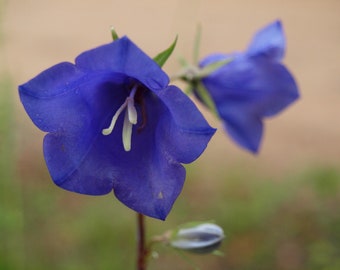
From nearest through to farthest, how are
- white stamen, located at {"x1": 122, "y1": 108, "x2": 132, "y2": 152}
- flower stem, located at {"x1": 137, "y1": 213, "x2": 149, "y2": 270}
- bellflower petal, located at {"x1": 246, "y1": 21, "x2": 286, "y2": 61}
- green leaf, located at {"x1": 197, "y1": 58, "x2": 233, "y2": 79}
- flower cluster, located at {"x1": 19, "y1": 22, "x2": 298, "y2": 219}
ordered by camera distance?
flower cluster, located at {"x1": 19, "y1": 22, "x2": 298, "y2": 219} → white stamen, located at {"x1": 122, "y1": 108, "x2": 132, "y2": 152} → flower stem, located at {"x1": 137, "y1": 213, "x2": 149, "y2": 270} → green leaf, located at {"x1": 197, "y1": 58, "x2": 233, "y2": 79} → bellflower petal, located at {"x1": 246, "y1": 21, "x2": 286, "y2": 61}

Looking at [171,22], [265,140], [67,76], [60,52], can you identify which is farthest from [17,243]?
[171,22]

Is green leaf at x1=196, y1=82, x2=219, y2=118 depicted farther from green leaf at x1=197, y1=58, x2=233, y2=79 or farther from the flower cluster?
the flower cluster

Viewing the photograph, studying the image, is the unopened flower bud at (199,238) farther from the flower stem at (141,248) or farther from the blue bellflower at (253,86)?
the blue bellflower at (253,86)

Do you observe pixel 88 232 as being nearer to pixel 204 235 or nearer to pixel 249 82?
pixel 249 82

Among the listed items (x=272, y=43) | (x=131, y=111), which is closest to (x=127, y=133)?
(x=131, y=111)

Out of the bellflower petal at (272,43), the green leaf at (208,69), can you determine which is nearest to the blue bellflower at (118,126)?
the green leaf at (208,69)

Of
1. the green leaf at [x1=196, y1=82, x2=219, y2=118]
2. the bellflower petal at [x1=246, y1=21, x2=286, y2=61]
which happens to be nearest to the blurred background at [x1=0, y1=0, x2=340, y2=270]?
the green leaf at [x1=196, y1=82, x2=219, y2=118]
